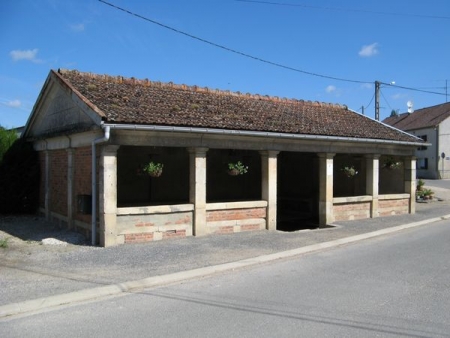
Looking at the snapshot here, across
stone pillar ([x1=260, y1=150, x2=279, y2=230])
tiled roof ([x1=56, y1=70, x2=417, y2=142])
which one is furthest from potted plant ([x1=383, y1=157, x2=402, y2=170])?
stone pillar ([x1=260, y1=150, x2=279, y2=230])

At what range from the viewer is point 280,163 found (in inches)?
691

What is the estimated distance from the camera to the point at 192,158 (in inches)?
406

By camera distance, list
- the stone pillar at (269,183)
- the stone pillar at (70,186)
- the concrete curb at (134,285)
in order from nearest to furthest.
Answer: the concrete curb at (134,285) → the stone pillar at (70,186) → the stone pillar at (269,183)

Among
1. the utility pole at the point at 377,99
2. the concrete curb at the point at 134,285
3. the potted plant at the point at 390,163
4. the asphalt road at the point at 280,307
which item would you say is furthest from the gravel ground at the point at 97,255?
the utility pole at the point at 377,99

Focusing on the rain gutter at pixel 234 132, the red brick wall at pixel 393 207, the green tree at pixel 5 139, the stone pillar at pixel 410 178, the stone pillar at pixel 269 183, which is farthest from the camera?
the stone pillar at pixel 410 178

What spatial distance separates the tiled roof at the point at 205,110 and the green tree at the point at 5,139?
4.02m

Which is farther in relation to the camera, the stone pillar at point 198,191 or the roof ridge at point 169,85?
the roof ridge at point 169,85

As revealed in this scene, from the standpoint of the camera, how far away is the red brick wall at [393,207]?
49.4ft

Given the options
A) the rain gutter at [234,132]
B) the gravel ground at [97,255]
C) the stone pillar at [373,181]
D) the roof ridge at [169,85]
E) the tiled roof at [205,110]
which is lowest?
Answer: the gravel ground at [97,255]

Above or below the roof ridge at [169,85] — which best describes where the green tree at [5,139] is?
below

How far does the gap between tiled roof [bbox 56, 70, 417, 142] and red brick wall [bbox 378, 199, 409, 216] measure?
2.34 meters

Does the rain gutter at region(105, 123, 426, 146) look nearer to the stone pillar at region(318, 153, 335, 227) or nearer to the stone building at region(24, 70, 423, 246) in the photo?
the stone building at region(24, 70, 423, 246)

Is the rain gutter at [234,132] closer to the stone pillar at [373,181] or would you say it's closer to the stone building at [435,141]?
the stone pillar at [373,181]

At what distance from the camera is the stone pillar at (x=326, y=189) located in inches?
516
